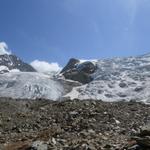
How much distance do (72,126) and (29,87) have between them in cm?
10505

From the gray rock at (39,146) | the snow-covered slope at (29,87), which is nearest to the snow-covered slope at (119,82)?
the snow-covered slope at (29,87)

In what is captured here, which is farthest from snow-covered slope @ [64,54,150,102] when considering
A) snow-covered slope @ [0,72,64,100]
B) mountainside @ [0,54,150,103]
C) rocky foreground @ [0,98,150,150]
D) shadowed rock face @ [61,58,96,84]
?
rocky foreground @ [0,98,150,150]

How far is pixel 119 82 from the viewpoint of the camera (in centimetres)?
14162

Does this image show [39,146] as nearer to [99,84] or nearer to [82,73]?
[99,84]

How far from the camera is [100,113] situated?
106ft

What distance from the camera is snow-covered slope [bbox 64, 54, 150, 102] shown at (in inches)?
5022

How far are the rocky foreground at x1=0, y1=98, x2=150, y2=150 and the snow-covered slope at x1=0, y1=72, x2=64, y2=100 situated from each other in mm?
87150

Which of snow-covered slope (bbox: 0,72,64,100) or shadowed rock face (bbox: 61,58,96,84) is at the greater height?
shadowed rock face (bbox: 61,58,96,84)

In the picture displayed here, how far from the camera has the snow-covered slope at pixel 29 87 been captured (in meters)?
128

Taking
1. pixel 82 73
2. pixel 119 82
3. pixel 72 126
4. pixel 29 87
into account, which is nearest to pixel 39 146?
pixel 72 126

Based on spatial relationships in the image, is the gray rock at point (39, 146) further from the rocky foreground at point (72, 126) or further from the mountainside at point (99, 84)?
the mountainside at point (99, 84)

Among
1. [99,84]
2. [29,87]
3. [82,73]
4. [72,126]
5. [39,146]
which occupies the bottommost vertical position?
[39,146]

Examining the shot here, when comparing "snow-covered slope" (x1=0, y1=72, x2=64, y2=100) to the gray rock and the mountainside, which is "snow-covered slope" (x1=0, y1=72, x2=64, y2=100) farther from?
the gray rock

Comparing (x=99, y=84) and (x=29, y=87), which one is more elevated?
(x=99, y=84)
